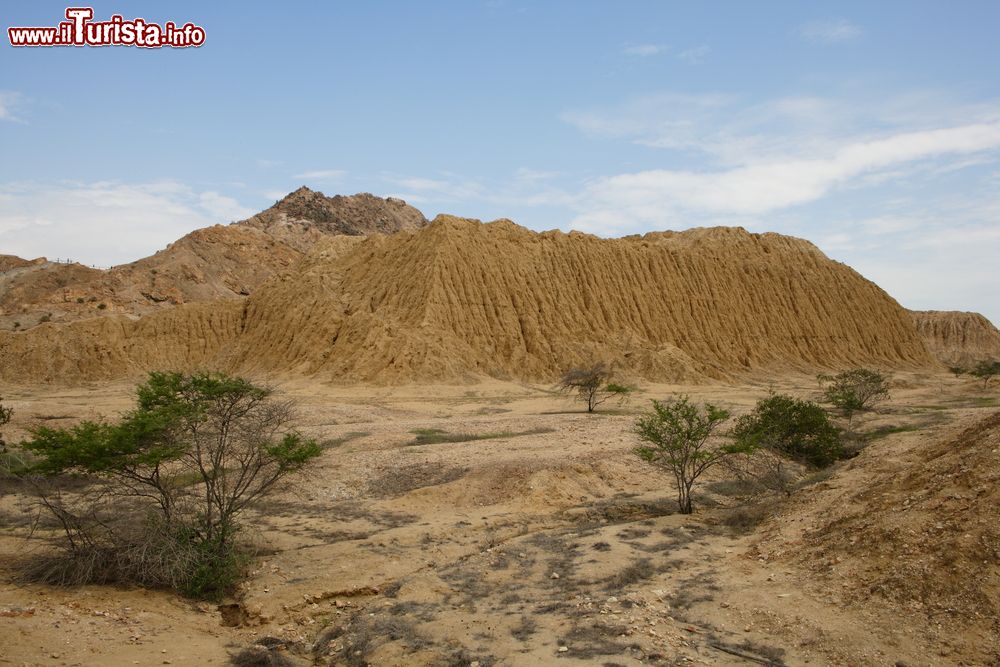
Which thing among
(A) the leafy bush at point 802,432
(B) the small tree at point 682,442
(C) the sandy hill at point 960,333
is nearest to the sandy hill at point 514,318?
(A) the leafy bush at point 802,432

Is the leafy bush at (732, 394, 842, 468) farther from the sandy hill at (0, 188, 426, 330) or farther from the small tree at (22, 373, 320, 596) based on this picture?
the sandy hill at (0, 188, 426, 330)

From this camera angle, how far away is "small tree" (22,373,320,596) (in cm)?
1055

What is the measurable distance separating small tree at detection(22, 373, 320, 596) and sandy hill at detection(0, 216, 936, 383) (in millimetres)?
27048

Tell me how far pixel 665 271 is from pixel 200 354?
3487 cm

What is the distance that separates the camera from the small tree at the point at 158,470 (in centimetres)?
1055

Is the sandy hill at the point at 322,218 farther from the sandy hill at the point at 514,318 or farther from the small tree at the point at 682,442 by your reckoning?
the small tree at the point at 682,442

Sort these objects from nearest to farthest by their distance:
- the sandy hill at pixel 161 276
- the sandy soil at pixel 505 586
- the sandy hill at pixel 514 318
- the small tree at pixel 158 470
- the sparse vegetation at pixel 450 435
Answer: the sandy soil at pixel 505 586 < the small tree at pixel 158 470 < the sparse vegetation at pixel 450 435 < the sandy hill at pixel 514 318 < the sandy hill at pixel 161 276

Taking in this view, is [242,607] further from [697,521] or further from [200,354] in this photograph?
[200,354]

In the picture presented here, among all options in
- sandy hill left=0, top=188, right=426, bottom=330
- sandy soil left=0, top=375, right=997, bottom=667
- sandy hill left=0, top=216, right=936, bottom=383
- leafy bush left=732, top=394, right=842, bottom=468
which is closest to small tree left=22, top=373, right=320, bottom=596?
sandy soil left=0, top=375, right=997, bottom=667

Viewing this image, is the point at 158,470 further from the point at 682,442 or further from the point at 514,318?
the point at 514,318

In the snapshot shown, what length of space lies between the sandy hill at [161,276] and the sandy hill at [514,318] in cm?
924

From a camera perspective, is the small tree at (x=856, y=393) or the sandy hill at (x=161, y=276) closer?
the small tree at (x=856, y=393)

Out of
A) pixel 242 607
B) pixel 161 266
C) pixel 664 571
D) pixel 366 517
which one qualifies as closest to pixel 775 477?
pixel 664 571

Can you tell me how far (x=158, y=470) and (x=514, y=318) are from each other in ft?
120
